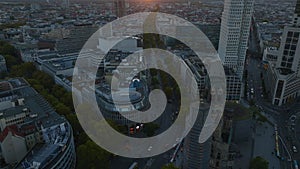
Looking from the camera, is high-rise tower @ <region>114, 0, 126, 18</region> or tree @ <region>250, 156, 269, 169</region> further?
high-rise tower @ <region>114, 0, 126, 18</region>

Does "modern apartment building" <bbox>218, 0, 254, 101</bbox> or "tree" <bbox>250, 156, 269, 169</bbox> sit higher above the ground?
"modern apartment building" <bbox>218, 0, 254, 101</bbox>

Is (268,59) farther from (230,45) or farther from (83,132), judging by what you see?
(83,132)

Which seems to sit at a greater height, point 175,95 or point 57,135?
point 57,135

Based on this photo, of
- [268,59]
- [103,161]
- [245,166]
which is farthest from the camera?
[268,59]

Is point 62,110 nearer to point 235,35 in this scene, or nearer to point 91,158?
point 91,158

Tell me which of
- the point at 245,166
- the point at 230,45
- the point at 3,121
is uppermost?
the point at 230,45

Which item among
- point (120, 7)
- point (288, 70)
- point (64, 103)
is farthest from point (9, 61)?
point (288, 70)

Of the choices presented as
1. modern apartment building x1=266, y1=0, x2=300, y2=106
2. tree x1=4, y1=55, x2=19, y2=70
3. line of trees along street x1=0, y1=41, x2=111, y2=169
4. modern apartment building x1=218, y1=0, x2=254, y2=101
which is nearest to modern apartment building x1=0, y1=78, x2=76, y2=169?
line of trees along street x1=0, y1=41, x2=111, y2=169

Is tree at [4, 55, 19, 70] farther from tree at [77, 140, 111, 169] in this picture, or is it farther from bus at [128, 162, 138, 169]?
bus at [128, 162, 138, 169]

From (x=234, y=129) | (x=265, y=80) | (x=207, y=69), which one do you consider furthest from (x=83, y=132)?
(x=265, y=80)
